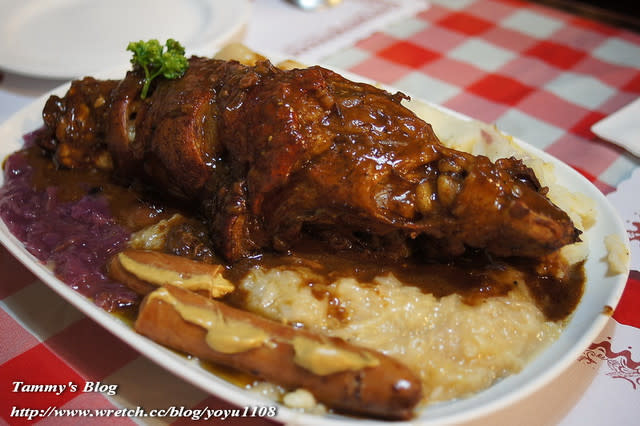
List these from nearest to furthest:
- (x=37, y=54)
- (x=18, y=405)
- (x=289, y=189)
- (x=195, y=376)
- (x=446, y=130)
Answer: (x=195, y=376)
(x=18, y=405)
(x=289, y=189)
(x=446, y=130)
(x=37, y=54)

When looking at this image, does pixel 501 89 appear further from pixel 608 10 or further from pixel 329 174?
pixel 329 174

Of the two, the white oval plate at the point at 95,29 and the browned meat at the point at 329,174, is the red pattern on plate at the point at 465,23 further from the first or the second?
the browned meat at the point at 329,174

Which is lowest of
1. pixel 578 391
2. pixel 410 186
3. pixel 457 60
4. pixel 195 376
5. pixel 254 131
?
pixel 578 391

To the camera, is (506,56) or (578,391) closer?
(578,391)

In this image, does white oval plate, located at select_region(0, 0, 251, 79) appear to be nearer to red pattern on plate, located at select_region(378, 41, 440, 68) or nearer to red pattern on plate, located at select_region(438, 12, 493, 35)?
red pattern on plate, located at select_region(378, 41, 440, 68)

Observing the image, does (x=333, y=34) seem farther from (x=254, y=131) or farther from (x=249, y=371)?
(x=249, y=371)

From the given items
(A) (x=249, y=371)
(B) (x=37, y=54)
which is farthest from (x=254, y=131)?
(B) (x=37, y=54)

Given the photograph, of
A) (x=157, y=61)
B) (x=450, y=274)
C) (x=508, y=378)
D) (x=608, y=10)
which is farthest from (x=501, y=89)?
(x=508, y=378)
